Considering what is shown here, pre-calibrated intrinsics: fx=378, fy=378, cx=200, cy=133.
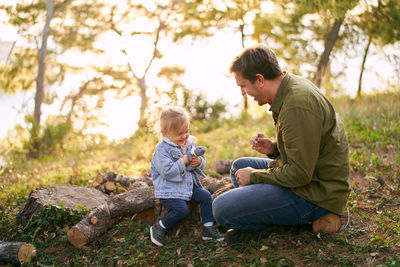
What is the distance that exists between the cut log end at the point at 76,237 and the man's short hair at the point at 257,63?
7.19ft

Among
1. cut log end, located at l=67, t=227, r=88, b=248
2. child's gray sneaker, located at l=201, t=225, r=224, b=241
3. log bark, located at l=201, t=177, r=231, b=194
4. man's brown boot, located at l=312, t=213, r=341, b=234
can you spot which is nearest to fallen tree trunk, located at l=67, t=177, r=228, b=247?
cut log end, located at l=67, t=227, r=88, b=248

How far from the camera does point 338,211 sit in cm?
299

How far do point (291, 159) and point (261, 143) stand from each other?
69cm

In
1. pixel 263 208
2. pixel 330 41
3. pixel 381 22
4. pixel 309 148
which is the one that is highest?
pixel 381 22

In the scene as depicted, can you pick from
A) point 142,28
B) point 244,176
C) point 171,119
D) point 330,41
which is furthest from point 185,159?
point 142,28

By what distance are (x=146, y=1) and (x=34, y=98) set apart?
243 inches

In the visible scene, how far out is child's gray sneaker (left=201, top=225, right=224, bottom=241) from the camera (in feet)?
11.2

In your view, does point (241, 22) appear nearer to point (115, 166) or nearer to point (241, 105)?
point (241, 105)

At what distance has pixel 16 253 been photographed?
3.54m

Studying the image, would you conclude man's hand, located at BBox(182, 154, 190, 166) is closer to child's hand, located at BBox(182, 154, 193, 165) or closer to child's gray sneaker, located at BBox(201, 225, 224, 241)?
child's hand, located at BBox(182, 154, 193, 165)

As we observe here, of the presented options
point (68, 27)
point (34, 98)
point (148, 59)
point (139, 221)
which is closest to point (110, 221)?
point (139, 221)

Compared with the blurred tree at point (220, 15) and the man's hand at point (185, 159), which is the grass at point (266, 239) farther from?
the blurred tree at point (220, 15)

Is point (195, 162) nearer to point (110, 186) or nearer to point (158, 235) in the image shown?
point (158, 235)

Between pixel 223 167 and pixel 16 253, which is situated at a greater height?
pixel 223 167
